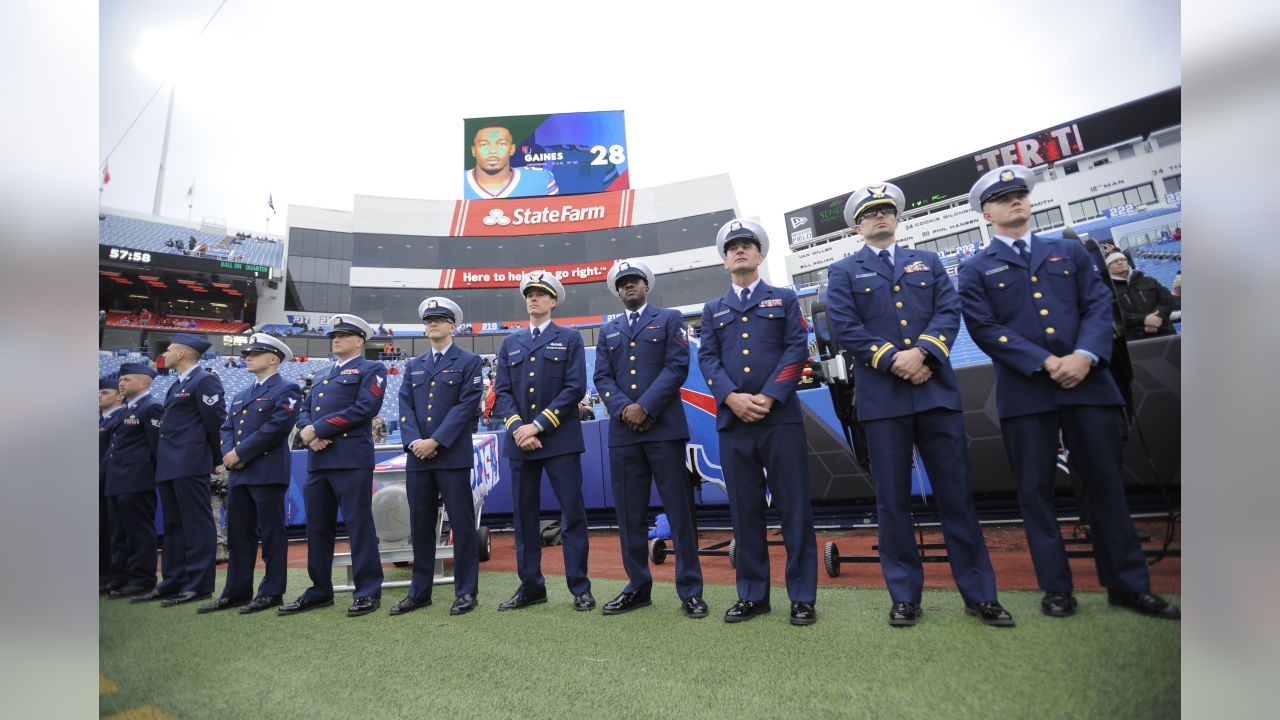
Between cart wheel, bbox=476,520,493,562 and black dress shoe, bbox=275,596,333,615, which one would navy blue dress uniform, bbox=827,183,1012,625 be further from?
cart wheel, bbox=476,520,493,562

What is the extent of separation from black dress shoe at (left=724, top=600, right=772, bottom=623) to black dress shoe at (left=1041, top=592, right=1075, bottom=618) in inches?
57.8

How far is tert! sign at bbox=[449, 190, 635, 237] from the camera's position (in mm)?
1910

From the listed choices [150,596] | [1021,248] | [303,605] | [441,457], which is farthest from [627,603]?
[1021,248]

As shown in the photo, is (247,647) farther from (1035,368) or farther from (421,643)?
(1035,368)

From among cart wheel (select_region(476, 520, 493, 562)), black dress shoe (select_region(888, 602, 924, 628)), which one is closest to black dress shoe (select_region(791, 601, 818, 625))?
black dress shoe (select_region(888, 602, 924, 628))

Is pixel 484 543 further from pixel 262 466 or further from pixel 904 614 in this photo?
pixel 904 614

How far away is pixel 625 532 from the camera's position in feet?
10.1

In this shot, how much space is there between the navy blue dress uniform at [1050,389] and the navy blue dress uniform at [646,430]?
1.59 meters

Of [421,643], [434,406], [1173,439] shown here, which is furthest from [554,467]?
[1173,439]

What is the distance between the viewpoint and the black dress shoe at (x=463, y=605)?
308 cm

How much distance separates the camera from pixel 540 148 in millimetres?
1850

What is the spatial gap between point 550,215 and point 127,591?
181 cm

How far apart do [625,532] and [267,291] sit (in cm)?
208
